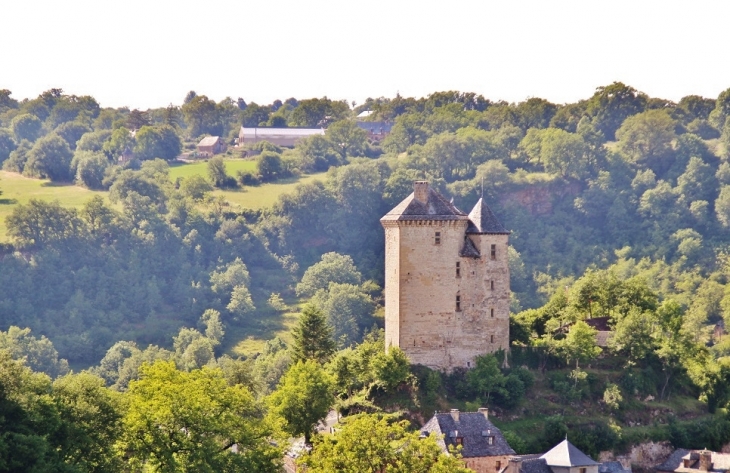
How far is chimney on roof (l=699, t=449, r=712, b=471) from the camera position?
265 ft

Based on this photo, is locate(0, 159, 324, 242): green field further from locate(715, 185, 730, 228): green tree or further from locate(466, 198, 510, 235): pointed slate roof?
locate(466, 198, 510, 235): pointed slate roof

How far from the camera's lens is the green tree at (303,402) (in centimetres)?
7681

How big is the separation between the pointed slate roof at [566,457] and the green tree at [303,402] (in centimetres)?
1120

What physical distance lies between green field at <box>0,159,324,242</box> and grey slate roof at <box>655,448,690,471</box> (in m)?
71.6

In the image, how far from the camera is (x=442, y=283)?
81562 millimetres

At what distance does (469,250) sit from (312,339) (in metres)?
10.6

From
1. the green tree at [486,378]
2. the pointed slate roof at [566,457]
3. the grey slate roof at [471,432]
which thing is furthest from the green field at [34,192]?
the pointed slate roof at [566,457]

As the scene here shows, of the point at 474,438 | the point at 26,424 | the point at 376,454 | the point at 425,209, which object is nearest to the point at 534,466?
the point at 474,438

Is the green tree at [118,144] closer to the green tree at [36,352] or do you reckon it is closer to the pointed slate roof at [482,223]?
the green tree at [36,352]

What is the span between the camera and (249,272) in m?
140

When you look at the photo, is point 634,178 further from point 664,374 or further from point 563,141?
point 664,374

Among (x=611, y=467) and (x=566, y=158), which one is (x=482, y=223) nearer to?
(x=611, y=467)

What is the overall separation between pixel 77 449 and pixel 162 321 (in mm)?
63829

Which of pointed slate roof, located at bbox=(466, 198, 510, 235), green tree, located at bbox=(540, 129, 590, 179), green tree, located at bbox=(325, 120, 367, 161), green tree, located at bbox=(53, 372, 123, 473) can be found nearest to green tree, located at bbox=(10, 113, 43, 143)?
green tree, located at bbox=(325, 120, 367, 161)
